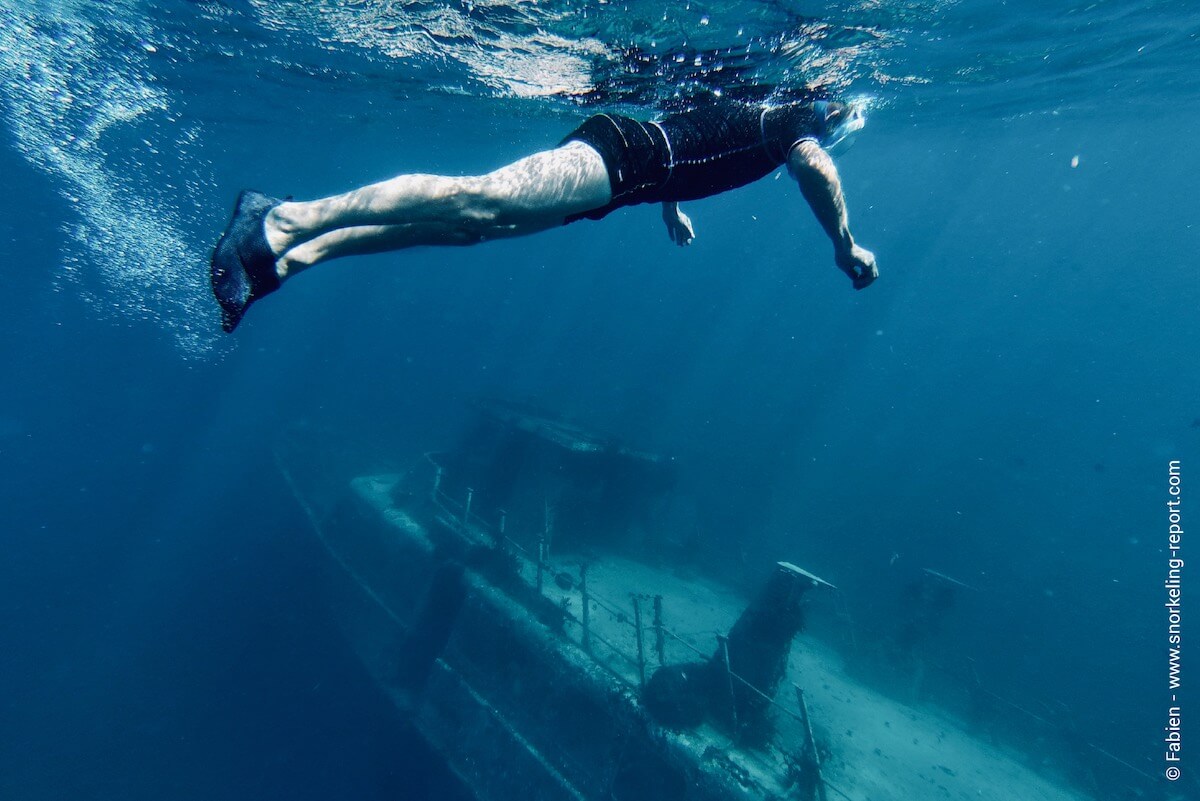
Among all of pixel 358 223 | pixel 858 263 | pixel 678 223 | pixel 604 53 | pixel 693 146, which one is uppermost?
pixel 604 53

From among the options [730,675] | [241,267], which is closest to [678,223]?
[241,267]

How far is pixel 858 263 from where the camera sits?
3004 millimetres

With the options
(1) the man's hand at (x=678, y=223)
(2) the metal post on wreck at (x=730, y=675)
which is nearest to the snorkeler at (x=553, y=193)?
(1) the man's hand at (x=678, y=223)

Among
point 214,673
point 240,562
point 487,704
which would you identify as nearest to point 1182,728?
point 487,704

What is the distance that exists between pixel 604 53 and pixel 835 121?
902 centimetres

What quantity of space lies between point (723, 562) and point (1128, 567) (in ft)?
86.7

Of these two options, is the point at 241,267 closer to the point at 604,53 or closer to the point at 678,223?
the point at 678,223

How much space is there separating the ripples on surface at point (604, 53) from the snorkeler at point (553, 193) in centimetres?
698

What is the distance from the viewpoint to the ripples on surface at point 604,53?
29.8 ft

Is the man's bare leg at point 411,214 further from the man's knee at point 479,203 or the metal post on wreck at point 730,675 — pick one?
the metal post on wreck at point 730,675

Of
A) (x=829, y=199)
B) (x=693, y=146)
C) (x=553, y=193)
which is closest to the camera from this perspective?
(x=553, y=193)

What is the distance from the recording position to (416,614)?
1216 cm

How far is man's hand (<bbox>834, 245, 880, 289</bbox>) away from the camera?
3.00m

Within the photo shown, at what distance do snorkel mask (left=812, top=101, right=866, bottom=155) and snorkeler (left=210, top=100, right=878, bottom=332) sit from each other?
0.05 ft
